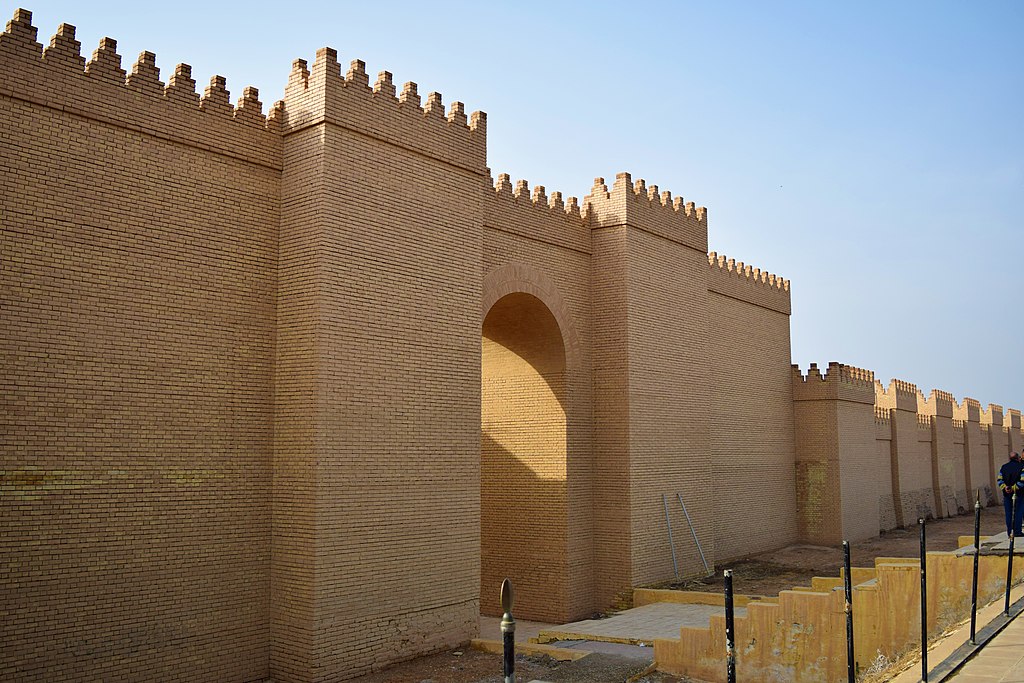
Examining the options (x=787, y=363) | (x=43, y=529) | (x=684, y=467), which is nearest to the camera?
(x=43, y=529)

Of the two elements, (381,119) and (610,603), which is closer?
(381,119)

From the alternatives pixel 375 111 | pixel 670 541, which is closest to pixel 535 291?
pixel 375 111

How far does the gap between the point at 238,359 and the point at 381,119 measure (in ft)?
12.4

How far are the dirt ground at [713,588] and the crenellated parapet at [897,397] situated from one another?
13.2 feet

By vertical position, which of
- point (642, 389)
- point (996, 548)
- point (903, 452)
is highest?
point (642, 389)

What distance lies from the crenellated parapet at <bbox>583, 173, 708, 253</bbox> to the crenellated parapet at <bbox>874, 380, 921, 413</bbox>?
14.2m

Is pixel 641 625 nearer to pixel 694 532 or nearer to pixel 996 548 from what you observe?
pixel 694 532

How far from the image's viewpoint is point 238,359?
1120 centimetres

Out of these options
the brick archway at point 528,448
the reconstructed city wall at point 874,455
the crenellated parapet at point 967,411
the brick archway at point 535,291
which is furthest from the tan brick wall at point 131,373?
the crenellated parapet at point 967,411

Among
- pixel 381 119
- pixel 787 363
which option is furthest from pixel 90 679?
pixel 787 363

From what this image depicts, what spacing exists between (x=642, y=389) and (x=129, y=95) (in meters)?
10.2

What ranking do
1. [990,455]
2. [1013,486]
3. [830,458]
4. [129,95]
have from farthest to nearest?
[990,455] → [830,458] → [1013,486] → [129,95]

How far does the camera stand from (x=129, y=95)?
10.3 metres

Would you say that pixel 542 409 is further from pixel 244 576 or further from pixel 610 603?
pixel 244 576
